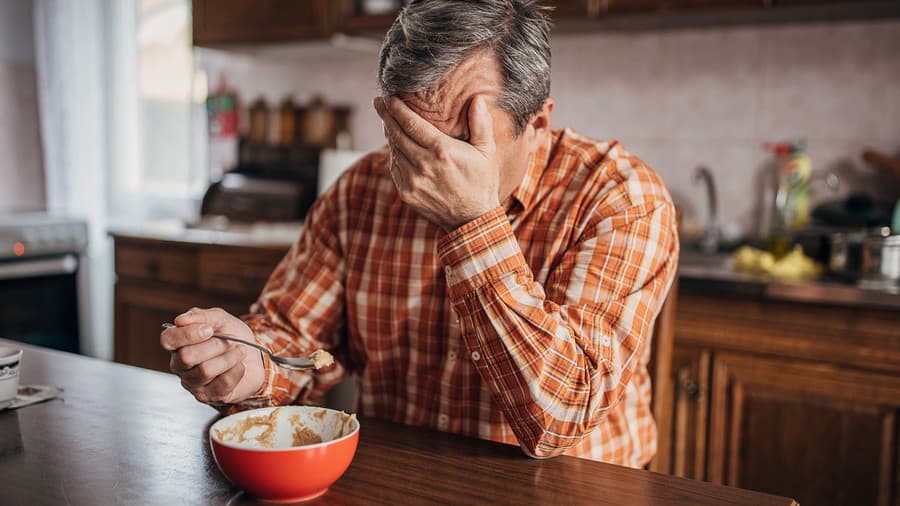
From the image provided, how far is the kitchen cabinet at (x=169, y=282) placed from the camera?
2.73m

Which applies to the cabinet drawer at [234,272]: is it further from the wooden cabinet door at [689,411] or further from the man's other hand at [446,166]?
the man's other hand at [446,166]

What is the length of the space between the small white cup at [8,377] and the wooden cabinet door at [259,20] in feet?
6.64

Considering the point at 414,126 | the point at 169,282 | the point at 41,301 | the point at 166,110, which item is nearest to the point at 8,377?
the point at 414,126

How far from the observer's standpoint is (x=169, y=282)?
298cm

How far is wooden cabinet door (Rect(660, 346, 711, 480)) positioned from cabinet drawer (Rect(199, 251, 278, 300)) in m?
1.34

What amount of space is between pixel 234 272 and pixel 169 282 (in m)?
0.37

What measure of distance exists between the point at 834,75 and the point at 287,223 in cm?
197

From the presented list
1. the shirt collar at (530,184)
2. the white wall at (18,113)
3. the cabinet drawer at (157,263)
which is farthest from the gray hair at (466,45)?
the white wall at (18,113)

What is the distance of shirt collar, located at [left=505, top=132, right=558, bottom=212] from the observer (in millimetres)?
1221

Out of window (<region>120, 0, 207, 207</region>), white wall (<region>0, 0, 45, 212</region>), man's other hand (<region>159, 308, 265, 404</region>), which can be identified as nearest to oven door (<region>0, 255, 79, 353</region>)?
window (<region>120, 0, 207, 207</region>)

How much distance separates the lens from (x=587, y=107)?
2.75m

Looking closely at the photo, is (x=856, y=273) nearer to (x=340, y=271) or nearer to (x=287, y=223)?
(x=340, y=271)

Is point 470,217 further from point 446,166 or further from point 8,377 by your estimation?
point 8,377

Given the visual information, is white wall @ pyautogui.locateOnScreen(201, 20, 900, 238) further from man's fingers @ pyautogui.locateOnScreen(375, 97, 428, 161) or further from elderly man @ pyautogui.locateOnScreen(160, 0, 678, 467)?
man's fingers @ pyautogui.locateOnScreen(375, 97, 428, 161)
